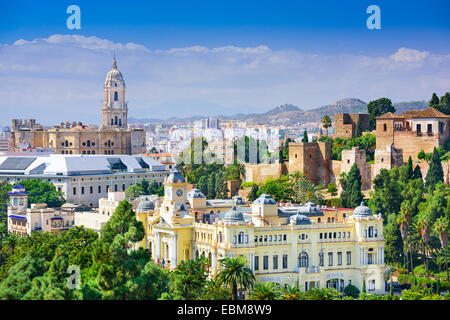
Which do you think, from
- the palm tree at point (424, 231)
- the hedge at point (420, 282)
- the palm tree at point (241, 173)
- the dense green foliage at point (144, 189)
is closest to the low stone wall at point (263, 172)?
the palm tree at point (241, 173)

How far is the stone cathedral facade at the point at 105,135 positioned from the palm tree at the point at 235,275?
108ft

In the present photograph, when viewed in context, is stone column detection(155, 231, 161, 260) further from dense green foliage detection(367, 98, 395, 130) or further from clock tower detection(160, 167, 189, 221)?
dense green foliage detection(367, 98, 395, 130)

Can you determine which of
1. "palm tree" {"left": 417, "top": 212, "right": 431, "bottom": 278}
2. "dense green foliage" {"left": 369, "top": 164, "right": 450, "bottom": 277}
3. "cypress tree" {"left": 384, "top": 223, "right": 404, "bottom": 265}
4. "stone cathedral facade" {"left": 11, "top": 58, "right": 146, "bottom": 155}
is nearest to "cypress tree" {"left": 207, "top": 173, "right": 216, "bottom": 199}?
"dense green foliage" {"left": 369, "top": 164, "right": 450, "bottom": 277}

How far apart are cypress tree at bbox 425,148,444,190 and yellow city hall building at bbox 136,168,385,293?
20.4ft

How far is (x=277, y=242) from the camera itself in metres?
22.3

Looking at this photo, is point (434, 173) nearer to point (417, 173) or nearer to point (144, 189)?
point (417, 173)

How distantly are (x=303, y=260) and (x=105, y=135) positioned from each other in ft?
107

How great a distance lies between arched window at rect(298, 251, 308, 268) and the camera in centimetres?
2261

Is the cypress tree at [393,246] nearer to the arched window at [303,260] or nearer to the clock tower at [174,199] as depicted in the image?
the arched window at [303,260]

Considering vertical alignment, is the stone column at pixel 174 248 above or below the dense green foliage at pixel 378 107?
below

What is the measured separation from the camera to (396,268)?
2553cm

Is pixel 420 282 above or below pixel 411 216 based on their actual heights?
below

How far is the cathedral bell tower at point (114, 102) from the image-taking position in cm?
5619

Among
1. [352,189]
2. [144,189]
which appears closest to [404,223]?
[352,189]
